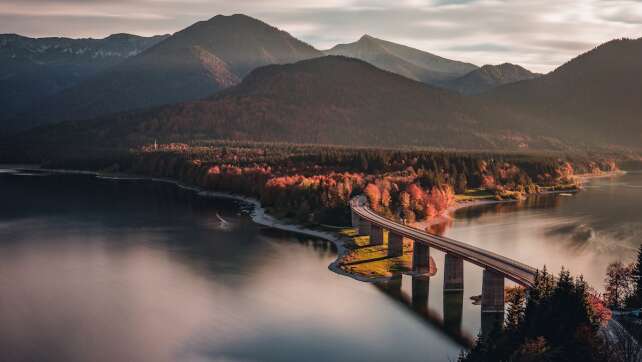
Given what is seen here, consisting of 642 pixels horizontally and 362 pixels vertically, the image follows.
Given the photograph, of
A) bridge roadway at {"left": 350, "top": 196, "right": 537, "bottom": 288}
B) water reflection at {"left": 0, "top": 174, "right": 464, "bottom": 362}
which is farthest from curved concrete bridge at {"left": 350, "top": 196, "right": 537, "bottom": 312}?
water reflection at {"left": 0, "top": 174, "right": 464, "bottom": 362}

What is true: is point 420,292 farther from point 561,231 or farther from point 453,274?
point 561,231

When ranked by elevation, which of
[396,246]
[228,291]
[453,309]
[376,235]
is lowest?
[228,291]

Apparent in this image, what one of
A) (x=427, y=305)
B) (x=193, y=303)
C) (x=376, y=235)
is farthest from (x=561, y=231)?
(x=193, y=303)

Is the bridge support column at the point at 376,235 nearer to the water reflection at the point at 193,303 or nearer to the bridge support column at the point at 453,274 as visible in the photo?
the water reflection at the point at 193,303

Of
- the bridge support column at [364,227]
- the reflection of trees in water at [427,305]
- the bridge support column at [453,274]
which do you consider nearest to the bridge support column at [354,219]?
the bridge support column at [364,227]

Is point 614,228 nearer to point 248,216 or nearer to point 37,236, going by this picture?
point 248,216

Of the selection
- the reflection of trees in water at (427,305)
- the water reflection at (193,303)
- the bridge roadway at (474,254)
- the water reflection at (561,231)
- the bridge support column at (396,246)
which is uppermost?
the bridge roadway at (474,254)

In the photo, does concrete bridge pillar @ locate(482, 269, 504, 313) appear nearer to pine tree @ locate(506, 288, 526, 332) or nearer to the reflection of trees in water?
pine tree @ locate(506, 288, 526, 332)
